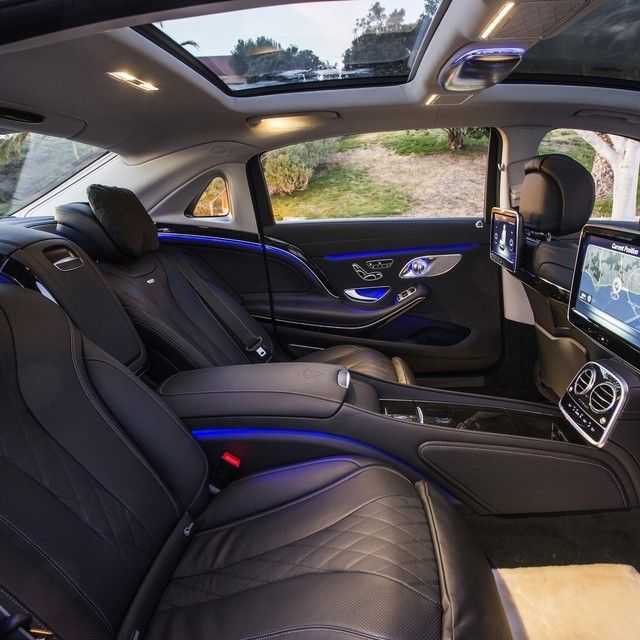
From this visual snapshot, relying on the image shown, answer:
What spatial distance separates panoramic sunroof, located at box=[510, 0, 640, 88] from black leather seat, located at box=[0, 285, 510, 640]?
1680mm

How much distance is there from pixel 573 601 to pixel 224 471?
99 cm

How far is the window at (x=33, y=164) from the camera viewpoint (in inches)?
77.3

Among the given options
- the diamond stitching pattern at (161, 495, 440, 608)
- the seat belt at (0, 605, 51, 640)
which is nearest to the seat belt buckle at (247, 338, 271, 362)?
the diamond stitching pattern at (161, 495, 440, 608)

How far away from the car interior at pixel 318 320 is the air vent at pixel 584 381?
0.02 metres

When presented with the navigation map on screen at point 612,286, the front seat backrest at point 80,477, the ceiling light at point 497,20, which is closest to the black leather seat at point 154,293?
the front seat backrest at point 80,477

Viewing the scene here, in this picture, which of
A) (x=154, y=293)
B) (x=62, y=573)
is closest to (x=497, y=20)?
(x=154, y=293)

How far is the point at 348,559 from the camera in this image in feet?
3.22

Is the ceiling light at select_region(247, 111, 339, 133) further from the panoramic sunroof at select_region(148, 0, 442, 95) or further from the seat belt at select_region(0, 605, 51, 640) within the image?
the seat belt at select_region(0, 605, 51, 640)

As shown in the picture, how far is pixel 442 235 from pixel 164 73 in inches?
64.6

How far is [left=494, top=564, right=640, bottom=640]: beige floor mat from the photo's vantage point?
1.18 m

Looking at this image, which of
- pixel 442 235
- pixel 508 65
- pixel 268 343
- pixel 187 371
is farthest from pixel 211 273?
pixel 508 65

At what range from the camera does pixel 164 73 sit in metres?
1.70

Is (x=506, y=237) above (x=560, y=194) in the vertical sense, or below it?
below

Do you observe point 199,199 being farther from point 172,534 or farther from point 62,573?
point 62,573
